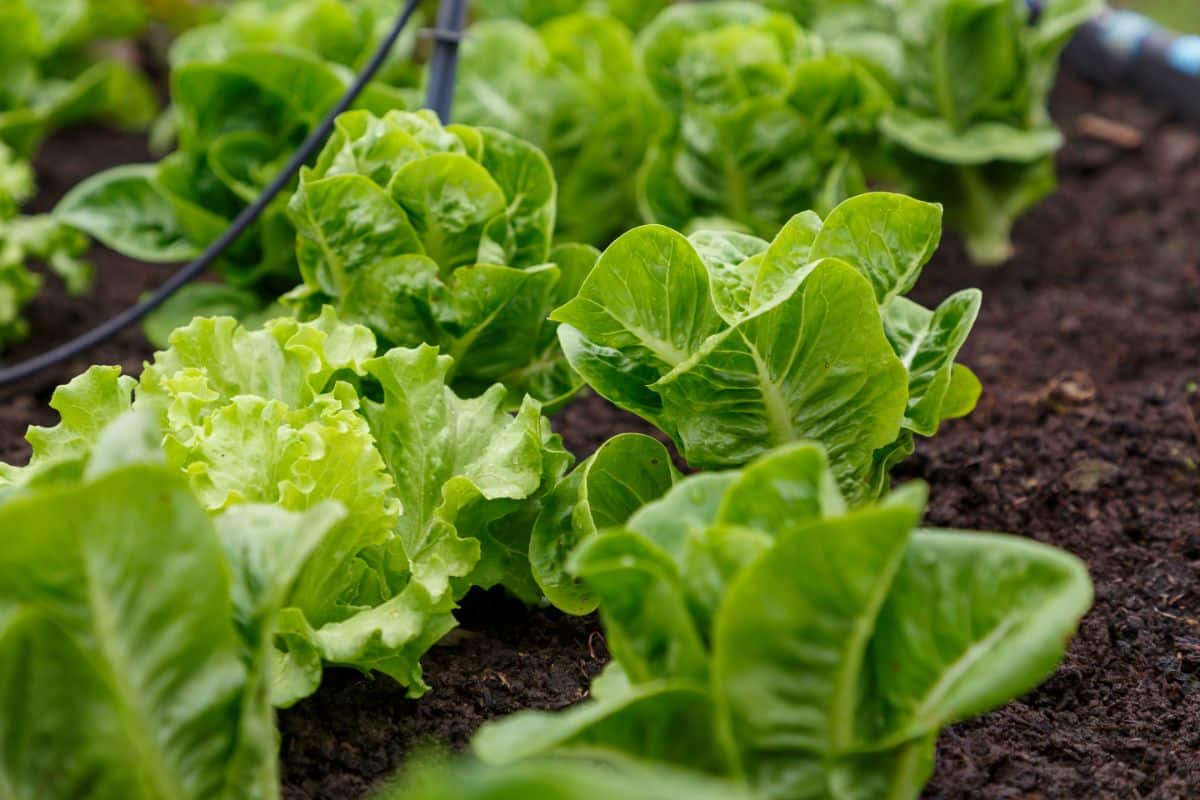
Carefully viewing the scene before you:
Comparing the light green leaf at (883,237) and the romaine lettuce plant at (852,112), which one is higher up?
the light green leaf at (883,237)

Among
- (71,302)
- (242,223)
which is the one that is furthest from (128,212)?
(71,302)

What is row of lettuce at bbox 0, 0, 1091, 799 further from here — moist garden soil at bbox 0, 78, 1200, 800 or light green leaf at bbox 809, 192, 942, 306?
moist garden soil at bbox 0, 78, 1200, 800

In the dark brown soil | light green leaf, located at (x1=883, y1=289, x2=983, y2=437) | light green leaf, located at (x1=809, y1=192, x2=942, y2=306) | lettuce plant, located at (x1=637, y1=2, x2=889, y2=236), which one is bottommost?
the dark brown soil

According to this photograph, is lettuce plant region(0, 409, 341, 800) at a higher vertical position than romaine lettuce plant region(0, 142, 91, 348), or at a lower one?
higher

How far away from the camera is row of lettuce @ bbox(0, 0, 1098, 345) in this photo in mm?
3627

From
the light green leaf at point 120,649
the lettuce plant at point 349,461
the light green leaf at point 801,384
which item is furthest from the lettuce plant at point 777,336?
the light green leaf at point 120,649

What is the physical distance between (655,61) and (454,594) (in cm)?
226

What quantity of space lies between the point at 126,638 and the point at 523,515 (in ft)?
3.37

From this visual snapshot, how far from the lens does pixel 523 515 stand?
8.21ft

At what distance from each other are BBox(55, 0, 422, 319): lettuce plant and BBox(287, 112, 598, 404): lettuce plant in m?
0.66

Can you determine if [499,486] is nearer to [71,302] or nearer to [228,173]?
[228,173]

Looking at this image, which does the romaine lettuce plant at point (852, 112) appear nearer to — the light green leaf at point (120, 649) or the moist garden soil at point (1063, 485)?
the moist garden soil at point (1063, 485)

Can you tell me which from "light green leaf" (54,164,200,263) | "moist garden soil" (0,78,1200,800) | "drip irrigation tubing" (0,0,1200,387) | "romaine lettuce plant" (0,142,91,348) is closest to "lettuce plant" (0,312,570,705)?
"moist garden soil" (0,78,1200,800)

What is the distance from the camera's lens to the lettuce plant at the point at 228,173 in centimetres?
355
